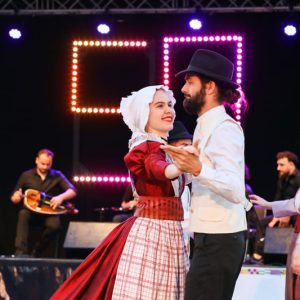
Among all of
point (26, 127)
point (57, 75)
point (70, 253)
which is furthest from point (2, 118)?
point (70, 253)

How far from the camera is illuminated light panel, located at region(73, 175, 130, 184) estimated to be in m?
9.20

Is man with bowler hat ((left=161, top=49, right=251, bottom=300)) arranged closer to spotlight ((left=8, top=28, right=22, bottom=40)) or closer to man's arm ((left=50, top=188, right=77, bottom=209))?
man's arm ((left=50, top=188, right=77, bottom=209))

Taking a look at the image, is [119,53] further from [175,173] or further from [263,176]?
[175,173]

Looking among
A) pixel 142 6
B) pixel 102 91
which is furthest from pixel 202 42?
pixel 102 91

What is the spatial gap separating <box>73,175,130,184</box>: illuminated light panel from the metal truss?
197cm

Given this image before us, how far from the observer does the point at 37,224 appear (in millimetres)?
9297

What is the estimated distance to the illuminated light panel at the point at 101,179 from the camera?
30.2ft

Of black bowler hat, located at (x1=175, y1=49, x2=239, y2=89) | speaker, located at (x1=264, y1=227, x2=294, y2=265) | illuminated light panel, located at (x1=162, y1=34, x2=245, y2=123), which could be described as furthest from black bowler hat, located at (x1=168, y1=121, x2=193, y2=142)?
illuminated light panel, located at (x1=162, y1=34, x2=245, y2=123)

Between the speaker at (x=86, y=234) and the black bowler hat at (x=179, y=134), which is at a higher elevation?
the black bowler hat at (x=179, y=134)

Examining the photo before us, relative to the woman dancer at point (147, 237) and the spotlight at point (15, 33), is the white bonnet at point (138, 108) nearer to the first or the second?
the woman dancer at point (147, 237)

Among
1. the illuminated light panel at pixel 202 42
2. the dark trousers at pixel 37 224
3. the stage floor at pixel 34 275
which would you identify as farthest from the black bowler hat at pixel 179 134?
the dark trousers at pixel 37 224

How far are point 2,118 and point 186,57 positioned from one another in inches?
101

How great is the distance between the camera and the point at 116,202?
9695 mm

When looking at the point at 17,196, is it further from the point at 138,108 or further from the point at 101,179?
the point at 138,108
